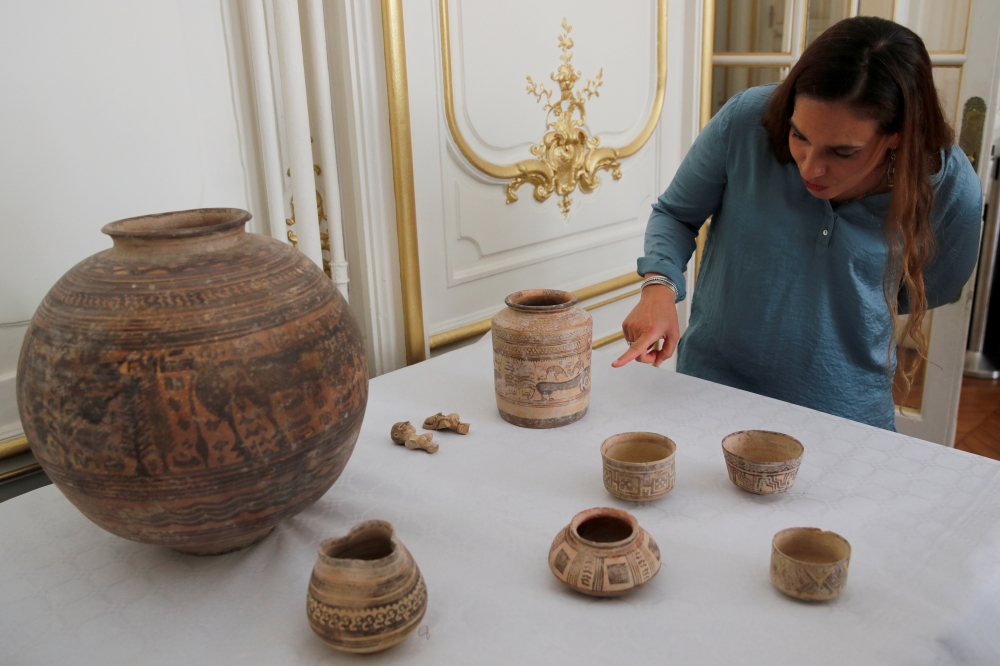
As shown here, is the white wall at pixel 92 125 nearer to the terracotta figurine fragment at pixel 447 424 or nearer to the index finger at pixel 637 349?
the terracotta figurine fragment at pixel 447 424

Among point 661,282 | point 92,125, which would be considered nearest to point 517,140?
point 661,282

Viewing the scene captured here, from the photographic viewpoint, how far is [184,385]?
81 cm

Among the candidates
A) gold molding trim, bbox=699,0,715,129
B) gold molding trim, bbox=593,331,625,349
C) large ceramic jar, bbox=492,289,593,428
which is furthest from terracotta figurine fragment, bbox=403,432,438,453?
gold molding trim, bbox=699,0,715,129

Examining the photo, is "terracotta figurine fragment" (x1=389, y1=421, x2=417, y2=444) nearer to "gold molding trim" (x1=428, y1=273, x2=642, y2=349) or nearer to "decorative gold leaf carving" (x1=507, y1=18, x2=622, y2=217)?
"gold molding trim" (x1=428, y1=273, x2=642, y2=349)

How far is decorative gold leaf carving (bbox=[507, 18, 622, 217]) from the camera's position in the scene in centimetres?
200

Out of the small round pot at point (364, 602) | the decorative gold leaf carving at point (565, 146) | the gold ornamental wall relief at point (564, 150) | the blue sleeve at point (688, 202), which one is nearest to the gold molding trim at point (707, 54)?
the gold ornamental wall relief at point (564, 150)

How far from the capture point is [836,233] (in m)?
1.43

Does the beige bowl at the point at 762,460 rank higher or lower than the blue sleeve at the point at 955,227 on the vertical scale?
lower

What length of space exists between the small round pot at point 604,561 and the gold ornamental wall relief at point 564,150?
1159 millimetres

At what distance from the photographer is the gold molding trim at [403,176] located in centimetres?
160

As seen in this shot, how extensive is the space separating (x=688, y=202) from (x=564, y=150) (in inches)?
22.2

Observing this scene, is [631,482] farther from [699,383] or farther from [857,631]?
[699,383]

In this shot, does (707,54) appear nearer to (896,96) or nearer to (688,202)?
(688,202)

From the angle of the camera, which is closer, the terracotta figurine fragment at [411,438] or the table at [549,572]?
the table at [549,572]
